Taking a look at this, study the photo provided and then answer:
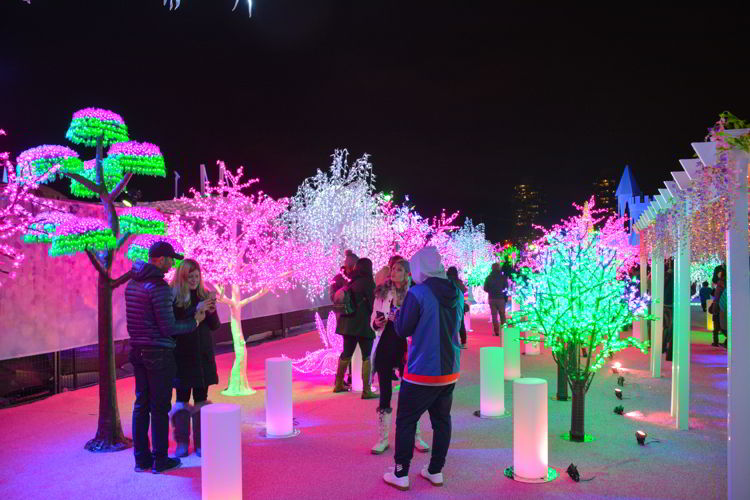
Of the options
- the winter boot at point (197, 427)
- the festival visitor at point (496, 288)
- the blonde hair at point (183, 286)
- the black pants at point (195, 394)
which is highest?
the blonde hair at point (183, 286)

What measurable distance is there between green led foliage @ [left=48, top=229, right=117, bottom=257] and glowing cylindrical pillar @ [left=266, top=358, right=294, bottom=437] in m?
1.99

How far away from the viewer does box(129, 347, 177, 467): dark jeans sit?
5148 mm

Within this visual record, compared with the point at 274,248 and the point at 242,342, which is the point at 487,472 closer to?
the point at 242,342

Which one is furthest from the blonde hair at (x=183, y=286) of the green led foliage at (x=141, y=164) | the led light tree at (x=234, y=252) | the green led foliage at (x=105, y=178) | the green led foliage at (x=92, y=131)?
the led light tree at (x=234, y=252)

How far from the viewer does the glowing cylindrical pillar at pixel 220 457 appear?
4.25m

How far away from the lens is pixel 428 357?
4531 mm

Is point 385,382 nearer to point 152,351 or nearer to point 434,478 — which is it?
point 434,478

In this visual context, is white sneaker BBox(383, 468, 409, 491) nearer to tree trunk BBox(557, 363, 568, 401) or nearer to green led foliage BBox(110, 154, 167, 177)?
green led foliage BBox(110, 154, 167, 177)

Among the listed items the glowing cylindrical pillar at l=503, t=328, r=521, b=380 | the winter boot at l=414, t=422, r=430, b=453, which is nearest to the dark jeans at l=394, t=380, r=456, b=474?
the winter boot at l=414, t=422, r=430, b=453

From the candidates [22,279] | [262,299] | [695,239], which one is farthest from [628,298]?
[262,299]

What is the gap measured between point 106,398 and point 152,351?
3.71 ft

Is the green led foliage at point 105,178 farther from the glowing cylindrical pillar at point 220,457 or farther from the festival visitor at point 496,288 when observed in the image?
the festival visitor at point 496,288

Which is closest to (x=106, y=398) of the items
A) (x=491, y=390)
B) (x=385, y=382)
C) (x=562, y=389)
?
(x=385, y=382)

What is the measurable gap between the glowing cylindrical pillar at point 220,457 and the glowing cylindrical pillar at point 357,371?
426cm
